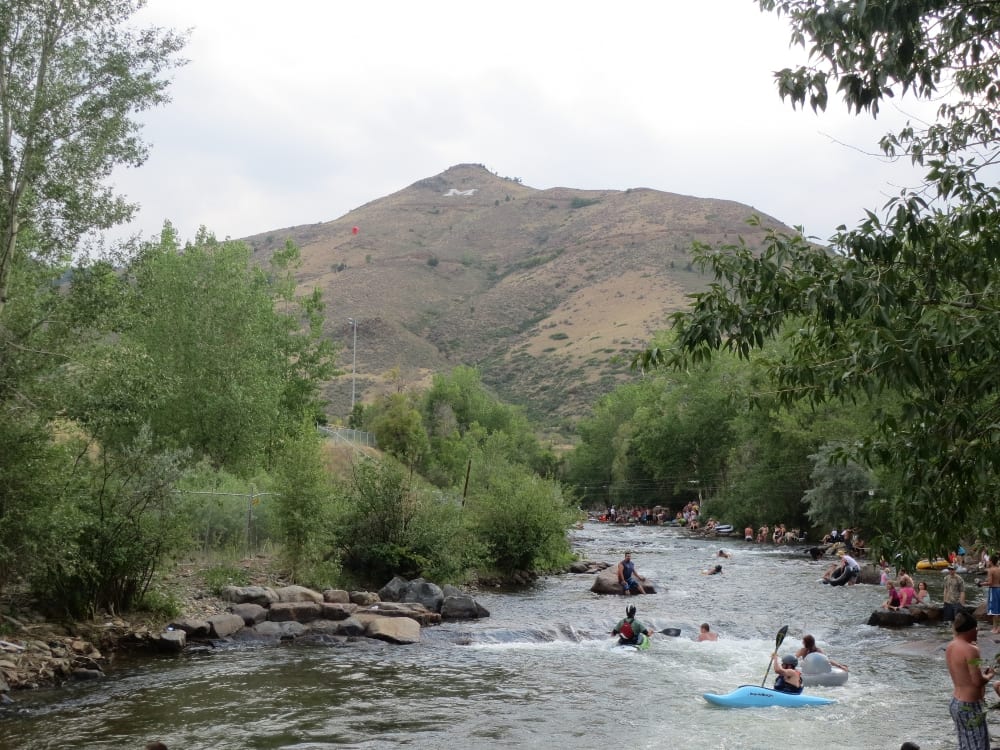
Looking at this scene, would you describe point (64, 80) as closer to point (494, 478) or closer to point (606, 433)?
point (494, 478)

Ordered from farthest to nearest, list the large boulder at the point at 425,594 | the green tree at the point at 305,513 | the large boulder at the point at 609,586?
1. the large boulder at the point at 609,586
2. the green tree at the point at 305,513
3. the large boulder at the point at 425,594

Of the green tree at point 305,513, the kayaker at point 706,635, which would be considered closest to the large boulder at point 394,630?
the green tree at point 305,513

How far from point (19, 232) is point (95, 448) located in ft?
21.4

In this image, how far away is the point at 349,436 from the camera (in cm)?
6153

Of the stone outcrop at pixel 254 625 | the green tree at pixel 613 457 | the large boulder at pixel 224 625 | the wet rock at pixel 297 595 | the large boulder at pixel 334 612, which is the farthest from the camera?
the green tree at pixel 613 457

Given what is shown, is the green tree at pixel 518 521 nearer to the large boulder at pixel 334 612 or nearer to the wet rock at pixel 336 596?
the wet rock at pixel 336 596

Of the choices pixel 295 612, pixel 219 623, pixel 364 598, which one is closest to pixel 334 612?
pixel 295 612

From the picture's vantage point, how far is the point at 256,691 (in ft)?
52.9

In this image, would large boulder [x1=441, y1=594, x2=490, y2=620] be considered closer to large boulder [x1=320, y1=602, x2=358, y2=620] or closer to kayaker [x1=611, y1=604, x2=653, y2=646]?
large boulder [x1=320, y1=602, x2=358, y2=620]

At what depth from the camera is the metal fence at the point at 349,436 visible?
5475 centimetres

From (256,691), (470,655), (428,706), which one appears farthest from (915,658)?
(256,691)

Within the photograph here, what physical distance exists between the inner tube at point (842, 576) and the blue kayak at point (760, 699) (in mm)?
17035

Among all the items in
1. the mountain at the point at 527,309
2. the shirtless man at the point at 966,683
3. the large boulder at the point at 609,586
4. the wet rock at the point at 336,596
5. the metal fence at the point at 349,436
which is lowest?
the large boulder at the point at 609,586

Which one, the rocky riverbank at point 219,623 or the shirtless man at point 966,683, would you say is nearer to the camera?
the shirtless man at point 966,683
